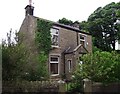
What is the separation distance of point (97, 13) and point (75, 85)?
116ft

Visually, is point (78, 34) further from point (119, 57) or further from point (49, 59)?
point (119, 57)

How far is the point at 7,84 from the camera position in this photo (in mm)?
16109

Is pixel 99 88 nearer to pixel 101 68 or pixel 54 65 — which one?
pixel 101 68

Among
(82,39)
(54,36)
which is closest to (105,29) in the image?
(82,39)

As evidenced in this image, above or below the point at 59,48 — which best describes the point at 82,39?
above

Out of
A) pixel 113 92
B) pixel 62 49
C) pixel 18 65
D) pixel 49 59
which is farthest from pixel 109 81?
pixel 62 49

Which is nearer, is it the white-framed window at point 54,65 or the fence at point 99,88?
the fence at point 99,88

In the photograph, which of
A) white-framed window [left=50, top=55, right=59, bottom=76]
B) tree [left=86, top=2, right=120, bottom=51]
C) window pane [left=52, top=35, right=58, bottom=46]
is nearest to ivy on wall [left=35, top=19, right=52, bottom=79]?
window pane [left=52, top=35, right=58, bottom=46]

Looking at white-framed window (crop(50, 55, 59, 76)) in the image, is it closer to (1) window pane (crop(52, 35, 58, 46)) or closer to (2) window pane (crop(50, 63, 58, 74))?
(2) window pane (crop(50, 63, 58, 74))

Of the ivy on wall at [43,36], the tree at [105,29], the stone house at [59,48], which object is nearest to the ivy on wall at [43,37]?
the ivy on wall at [43,36]

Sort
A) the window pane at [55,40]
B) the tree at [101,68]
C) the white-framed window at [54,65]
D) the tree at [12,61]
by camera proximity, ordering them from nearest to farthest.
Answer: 1. the tree at [12,61]
2. the tree at [101,68]
3. the white-framed window at [54,65]
4. the window pane at [55,40]

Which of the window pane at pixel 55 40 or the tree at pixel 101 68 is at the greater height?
the window pane at pixel 55 40

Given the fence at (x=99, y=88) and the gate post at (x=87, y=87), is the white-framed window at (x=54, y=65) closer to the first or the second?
the fence at (x=99, y=88)

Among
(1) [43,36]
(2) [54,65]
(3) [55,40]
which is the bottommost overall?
(2) [54,65]
